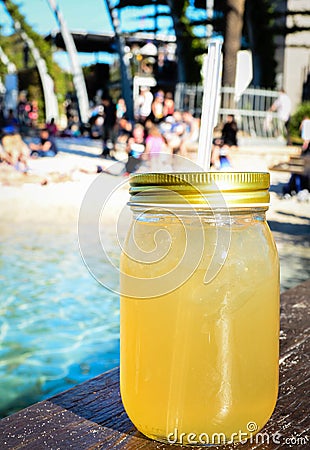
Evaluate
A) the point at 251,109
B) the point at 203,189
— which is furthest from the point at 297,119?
the point at 203,189

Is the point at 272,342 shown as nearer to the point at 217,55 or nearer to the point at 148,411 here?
the point at 148,411

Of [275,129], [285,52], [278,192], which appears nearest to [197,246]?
[278,192]

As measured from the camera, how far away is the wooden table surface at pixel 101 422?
765 mm

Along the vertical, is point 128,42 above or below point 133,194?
above

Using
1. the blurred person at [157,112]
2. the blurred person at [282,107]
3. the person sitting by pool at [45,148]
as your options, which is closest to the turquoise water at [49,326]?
the blurred person at [157,112]

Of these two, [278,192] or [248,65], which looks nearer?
[248,65]

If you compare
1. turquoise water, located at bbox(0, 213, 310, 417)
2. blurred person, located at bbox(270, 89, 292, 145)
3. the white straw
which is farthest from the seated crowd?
the white straw

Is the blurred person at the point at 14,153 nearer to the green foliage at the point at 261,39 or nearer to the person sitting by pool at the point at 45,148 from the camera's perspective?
the person sitting by pool at the point at 45,148

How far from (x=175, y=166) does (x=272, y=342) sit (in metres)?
0.29

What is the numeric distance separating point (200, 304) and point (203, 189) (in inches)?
5.8

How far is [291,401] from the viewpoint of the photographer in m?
0.90

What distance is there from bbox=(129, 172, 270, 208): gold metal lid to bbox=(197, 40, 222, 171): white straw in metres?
0.08

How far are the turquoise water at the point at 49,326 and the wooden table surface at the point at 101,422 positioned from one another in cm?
216

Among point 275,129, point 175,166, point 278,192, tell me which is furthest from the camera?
point 275,129
